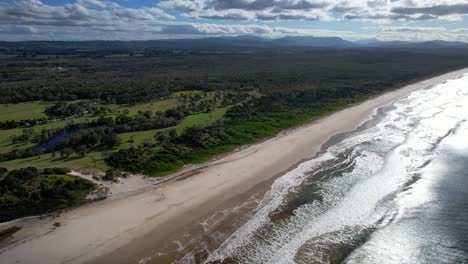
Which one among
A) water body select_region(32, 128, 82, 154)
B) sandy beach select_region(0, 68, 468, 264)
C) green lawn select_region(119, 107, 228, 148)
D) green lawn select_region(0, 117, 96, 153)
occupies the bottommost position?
sandy beach select_region(0, 68, 468, 264)

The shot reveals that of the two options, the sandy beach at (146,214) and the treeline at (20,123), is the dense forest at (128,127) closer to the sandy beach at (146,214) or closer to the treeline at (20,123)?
the treeline at (20,123)

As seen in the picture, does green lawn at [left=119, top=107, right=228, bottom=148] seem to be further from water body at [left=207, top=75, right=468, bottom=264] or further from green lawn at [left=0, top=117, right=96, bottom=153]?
water body at [left=207, top=75, right=468, bottom=264]

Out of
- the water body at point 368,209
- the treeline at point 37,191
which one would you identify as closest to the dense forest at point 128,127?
the treeline at point 37,191

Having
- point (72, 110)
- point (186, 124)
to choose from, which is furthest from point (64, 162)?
point (72, 110)

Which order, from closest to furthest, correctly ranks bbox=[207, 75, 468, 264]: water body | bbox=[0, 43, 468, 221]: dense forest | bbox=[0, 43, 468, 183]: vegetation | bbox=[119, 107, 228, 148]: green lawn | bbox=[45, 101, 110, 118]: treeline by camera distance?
bbox=[207, 75, 468, 264]: water body < bbox=[0, 43, 468, 221]: dense forest < bbox=[0, 43, 468, 183]: vegetation < bbox=[119, 107, 228, 148]: green lawn < bbox=[45, 101, 110, 118]: treeline

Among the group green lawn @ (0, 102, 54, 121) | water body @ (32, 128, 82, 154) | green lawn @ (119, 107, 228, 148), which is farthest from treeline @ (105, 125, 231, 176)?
green lawn @ (0, 102, 54, 121)
